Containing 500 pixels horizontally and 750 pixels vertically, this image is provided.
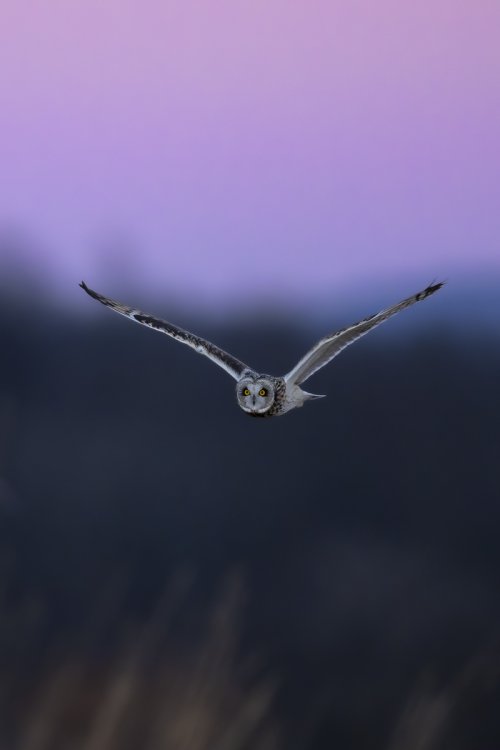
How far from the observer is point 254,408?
15.4 metres

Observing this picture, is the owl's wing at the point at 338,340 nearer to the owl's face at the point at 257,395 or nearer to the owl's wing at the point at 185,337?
the owl's face at the point at 257,395

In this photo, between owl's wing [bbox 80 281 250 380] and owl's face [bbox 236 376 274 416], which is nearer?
owl's face [bbox 236 376 274 416]

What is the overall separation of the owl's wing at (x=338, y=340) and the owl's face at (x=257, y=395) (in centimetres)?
48

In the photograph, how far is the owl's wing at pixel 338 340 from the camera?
14055 millimetres

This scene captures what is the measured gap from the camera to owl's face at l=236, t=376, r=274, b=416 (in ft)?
50.6

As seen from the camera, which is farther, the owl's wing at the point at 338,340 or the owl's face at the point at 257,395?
the owl's face at the point at 257,395

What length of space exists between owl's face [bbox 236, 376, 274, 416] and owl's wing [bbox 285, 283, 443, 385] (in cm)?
48

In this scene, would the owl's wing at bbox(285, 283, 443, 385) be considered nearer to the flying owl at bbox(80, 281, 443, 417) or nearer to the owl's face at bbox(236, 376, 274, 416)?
the flying owl at bbox(80, 281, 443, 417)

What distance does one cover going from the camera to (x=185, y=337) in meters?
17.1

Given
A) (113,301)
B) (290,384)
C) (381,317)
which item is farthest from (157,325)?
(381,317)

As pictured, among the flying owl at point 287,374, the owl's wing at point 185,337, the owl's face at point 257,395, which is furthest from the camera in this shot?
the owl's wing at point 185,337

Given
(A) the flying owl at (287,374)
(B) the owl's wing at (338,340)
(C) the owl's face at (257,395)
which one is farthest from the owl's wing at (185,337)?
(B) the owl's wing at (338,340)

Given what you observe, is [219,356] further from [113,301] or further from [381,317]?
[381,317]

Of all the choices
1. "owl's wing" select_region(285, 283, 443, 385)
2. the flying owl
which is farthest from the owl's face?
"owl's wing" select_region(285, 283, 443, 385)
